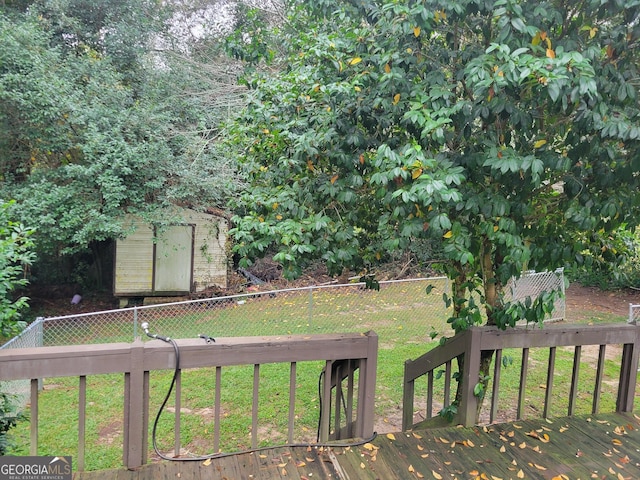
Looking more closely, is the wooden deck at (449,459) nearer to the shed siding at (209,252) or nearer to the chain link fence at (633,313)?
the chain link fence at (633,313)

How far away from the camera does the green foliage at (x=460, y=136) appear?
6.61 ft

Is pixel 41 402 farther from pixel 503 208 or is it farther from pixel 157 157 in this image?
pixel 503 208

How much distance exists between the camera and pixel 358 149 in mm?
2623

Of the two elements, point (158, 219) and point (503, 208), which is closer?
point (503, 208)

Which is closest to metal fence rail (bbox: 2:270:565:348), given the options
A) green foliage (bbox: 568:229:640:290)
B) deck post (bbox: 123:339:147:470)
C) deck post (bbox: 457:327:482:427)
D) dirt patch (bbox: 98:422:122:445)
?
dirt patch (bbox: 98:422:122:445)

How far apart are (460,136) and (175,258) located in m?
8.20

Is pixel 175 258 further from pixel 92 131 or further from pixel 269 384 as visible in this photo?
pixel 269 384

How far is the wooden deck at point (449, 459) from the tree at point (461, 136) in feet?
1.91

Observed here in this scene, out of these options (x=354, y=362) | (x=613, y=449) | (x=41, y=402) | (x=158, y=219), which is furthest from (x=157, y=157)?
(x=613, y=449)

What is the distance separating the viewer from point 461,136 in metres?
2.37

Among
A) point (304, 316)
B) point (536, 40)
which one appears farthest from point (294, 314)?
point (536, 40)

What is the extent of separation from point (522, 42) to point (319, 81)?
3.65 feet

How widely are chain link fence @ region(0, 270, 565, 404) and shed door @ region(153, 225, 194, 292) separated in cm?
142

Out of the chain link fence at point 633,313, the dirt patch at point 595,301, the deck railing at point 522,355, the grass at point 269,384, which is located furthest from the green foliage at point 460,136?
the dirt patch at point 595,301
